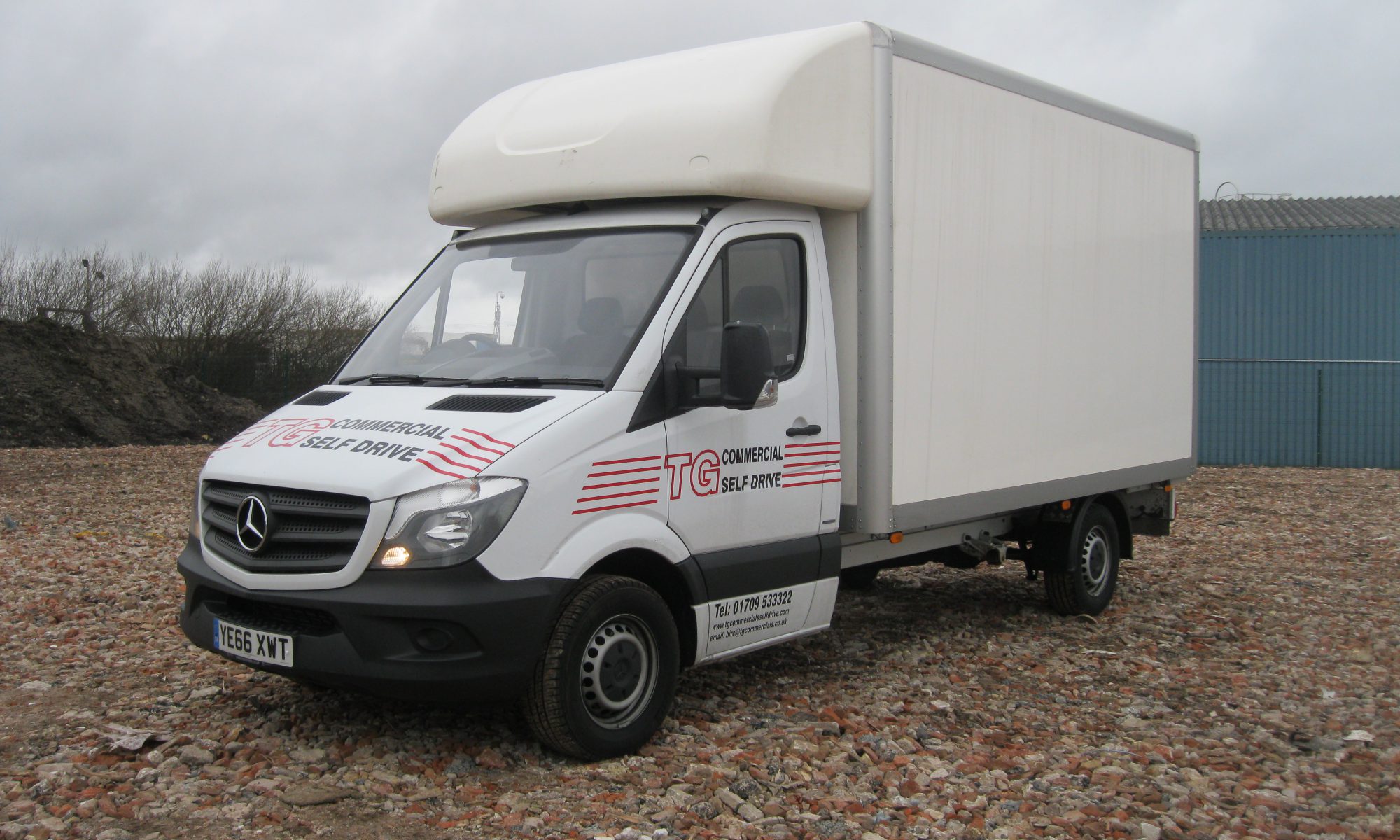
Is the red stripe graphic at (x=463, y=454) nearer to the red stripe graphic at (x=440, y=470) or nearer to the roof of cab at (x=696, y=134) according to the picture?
the red stripe graphic at (x=440, y=470)

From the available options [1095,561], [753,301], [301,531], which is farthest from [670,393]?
[1095,561]

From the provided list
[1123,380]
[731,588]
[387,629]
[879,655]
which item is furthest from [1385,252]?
[387,629]

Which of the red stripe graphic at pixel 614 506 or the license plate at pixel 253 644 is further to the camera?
the red stripe graphic at pixel 614 506

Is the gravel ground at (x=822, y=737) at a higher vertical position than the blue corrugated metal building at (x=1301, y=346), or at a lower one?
lower

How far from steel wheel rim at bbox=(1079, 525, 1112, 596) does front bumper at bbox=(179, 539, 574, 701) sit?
4711mm

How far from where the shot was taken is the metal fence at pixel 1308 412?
861 inches

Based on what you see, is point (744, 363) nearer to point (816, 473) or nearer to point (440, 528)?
point (816, 473)

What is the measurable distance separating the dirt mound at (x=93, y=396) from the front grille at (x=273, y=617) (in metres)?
20.3

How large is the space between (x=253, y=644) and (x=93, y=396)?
73.3ft

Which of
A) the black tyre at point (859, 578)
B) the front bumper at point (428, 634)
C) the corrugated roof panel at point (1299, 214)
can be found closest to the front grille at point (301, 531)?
the front bumper at point (428, 634)

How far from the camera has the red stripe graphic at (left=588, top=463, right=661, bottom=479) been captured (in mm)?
4842

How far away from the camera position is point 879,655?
280 inches

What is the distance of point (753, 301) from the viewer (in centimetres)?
562

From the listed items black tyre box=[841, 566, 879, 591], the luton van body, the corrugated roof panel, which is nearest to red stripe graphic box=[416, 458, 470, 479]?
the luton van body
